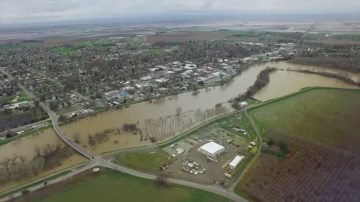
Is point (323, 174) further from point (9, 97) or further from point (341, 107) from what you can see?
point (9, 97)

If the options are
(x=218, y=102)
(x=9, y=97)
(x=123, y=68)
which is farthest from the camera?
(x=123, y=68)

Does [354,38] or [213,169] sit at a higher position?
[354,38]

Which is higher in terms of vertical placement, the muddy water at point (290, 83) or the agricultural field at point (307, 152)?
the muddy water at point (290, 83)

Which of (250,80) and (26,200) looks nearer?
(26,200)

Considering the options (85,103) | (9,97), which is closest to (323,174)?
(85,103)

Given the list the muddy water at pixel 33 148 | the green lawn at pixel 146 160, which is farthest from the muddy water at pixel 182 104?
the green lawn at pixel 146 160

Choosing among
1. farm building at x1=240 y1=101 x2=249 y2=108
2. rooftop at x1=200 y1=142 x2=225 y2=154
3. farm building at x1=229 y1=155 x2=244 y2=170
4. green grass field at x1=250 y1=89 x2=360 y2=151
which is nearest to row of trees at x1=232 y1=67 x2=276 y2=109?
farm building at x1=240 y1=101 x2=249 y2=108

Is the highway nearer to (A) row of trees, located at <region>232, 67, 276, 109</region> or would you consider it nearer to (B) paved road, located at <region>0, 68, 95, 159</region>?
(B) paved road, located at <region>0, 68, 95, 159</region>

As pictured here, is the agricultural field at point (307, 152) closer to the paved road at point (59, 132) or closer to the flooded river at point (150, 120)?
the flooded river at point (150, 120)
